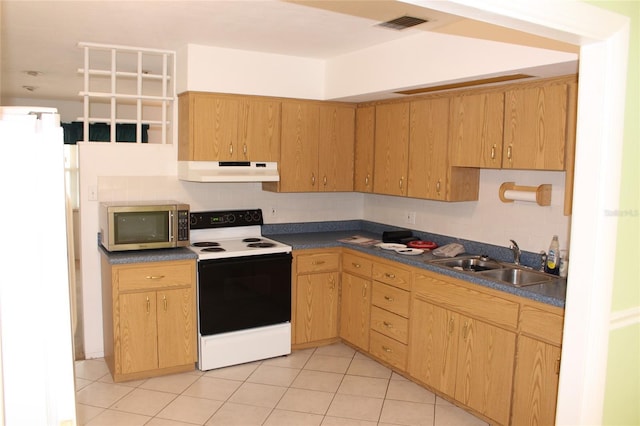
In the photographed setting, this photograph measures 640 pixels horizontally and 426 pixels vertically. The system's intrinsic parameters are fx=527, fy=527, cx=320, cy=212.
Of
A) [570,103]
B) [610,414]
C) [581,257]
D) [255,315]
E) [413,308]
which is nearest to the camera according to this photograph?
[581,257]

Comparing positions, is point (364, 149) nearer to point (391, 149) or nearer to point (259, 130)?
point (391, 149)

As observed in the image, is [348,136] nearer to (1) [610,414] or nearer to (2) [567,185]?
(2) [567,185]

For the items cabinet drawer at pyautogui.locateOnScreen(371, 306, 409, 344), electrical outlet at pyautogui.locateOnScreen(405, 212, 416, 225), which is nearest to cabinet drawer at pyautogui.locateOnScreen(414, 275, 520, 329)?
cabinet drawer at pyautogui.locateOnScreen(371, 306, 409, 344)

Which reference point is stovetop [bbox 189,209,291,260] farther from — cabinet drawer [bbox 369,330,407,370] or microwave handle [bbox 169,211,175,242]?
cabinet drawer [bbox 369,330,407,370]

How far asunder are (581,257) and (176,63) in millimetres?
3405

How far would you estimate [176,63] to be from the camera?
422 cm

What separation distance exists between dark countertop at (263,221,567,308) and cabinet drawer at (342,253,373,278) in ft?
0.26

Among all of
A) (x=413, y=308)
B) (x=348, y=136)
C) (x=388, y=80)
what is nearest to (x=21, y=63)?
(x=348, y=136)

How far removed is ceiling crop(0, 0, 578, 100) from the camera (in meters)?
2.94

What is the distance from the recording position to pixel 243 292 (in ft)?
13.2

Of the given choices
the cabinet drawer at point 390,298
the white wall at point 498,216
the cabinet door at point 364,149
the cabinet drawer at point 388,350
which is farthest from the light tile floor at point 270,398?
the cabinet door at point 364,149

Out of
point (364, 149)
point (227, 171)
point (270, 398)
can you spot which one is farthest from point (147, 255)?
point (364, 149)

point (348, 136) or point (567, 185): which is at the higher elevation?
point (348, 136)

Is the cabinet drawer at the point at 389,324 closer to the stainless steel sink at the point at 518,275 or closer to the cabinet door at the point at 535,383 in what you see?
the stainless steel sink at the point at 518,275
